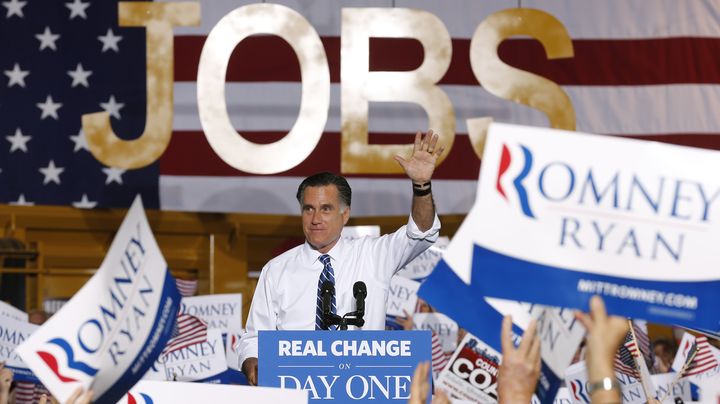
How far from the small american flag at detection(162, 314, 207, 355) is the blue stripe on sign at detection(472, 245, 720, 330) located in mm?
4149

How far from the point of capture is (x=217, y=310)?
26.8 feet

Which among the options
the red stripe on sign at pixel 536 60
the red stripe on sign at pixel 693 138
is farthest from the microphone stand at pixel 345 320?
the red stripe on sign at pixel 693 138

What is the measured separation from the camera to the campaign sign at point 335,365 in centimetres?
389

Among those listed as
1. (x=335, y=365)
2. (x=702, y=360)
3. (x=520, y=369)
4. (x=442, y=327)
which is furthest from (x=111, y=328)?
(x=442, y=327)

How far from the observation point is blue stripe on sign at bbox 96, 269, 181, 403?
109 inches

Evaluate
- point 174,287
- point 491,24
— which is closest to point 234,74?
point 491,24

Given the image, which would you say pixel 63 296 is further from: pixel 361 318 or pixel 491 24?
pixel 361 318

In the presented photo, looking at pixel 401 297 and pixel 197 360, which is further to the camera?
pixel 401 297

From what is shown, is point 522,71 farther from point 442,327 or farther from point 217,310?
point 217,310

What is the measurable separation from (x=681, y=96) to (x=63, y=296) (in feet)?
21.2

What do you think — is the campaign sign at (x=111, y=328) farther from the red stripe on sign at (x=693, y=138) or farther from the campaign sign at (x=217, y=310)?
the red stripe on sign at (x=693, y=138)

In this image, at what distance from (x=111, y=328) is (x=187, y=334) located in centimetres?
407

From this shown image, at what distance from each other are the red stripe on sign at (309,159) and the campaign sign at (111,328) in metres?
6.47

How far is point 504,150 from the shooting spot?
101 inches
